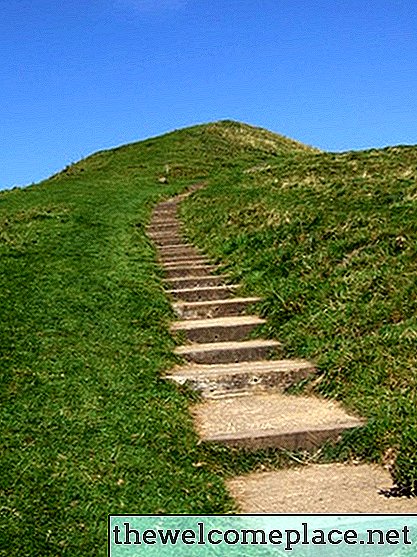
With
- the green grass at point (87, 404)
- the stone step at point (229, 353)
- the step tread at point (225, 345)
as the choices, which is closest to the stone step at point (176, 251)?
the green grass at point (87, 404)

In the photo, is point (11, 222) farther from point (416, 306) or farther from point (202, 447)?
point (202, 447)

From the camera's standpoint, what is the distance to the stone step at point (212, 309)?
10672 mm

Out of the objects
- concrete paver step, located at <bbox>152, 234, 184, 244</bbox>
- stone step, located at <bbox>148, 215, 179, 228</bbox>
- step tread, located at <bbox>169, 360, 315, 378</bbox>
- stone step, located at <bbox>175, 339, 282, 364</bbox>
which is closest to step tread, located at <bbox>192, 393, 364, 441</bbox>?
step tread, located at <bbox>169, 360, 315, 378</bbox>

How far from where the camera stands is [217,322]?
1003 cm

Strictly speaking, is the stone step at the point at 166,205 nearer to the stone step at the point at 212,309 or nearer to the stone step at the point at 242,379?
the stone step at the point at 212,309

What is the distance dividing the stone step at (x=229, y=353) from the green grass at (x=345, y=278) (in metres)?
0.22

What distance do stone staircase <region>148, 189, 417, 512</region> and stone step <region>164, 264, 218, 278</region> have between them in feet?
2.81

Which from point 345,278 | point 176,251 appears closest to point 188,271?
point 176,251

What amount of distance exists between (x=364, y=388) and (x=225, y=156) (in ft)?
101

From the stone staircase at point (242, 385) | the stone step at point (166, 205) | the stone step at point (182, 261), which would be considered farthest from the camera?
the stone step at point (166, 205)

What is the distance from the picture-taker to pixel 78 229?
648 inches

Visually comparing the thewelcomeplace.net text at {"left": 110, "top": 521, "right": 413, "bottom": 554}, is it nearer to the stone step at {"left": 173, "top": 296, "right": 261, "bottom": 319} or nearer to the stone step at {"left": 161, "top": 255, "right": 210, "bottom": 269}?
the stone step at {"left": 173, "top": 296, "right": 261, "bottom": 319}

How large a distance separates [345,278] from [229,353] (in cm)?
212

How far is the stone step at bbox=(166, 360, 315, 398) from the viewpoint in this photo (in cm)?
793
